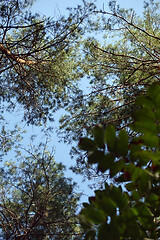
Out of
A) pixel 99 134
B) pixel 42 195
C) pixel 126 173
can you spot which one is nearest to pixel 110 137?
pixel 99 134

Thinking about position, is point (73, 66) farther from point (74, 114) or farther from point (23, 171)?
point (23, 171)

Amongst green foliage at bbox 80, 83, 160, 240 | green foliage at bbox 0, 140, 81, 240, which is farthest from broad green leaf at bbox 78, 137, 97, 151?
green foliage at bbox 0, 140, 81, 240

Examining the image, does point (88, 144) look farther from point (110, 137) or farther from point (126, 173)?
point (126, 173)

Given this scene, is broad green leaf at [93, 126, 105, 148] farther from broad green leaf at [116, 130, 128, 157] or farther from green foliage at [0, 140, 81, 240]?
green foliage at [0, 140, 81, 240]

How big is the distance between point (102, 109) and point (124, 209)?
4.41 metres

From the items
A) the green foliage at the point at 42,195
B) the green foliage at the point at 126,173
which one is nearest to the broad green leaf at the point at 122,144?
the green foliage at the point at 126,173

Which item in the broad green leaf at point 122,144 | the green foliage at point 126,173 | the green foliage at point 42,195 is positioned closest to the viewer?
the green foliage at point 126,173

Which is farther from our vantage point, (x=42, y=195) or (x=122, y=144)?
(x=42, y=195)

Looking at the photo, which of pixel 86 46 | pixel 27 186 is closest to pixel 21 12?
pixel 86 46

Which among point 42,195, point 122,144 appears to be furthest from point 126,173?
point 42,195

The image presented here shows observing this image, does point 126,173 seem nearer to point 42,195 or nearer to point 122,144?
point 122,144

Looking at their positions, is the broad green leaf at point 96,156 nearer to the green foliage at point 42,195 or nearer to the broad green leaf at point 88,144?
the broad green leaf at point 88,144

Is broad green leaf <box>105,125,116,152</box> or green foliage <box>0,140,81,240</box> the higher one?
green foliage <box>0,140,81,240</box>

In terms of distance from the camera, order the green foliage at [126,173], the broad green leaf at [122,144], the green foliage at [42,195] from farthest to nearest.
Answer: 1. the green foliage at [42,195]
2. the broad green leaf at [122,144]
3. the green foliage at [126,173]
